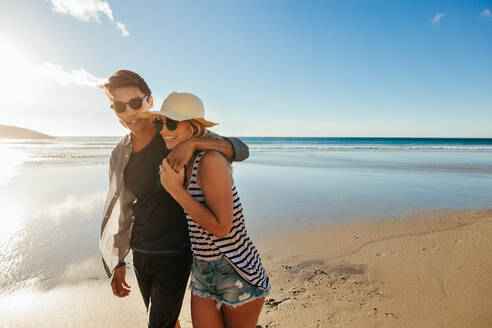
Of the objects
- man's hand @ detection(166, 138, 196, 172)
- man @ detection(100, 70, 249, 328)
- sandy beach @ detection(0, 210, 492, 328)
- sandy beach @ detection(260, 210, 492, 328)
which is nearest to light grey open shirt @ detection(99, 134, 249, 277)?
man @ detection(100, 70, 249, 328)

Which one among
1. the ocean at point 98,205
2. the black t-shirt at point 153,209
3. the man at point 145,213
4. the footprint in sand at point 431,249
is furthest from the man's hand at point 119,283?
the footprint in sand at point 431,249

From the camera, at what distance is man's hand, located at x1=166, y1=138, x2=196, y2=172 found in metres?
1.57

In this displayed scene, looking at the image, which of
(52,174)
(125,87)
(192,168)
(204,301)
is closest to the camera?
(192,168)

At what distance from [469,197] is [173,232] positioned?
10.1 metres

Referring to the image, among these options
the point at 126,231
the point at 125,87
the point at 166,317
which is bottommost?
the point at 166,317

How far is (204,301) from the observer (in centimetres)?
175

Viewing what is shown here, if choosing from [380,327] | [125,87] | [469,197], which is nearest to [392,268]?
[380,327]

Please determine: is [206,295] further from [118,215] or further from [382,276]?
[382,276]

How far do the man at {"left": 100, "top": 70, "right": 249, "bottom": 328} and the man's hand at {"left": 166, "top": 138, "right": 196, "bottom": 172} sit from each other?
31cm

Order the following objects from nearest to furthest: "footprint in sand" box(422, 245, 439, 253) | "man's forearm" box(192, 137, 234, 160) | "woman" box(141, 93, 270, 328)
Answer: "woman" box(141, 93, 270, 328), "man's forearm" box(192, 137, 234, 160), "footprint in sand" box(422, 245, 439, 253)

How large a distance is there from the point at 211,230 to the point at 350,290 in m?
2.96

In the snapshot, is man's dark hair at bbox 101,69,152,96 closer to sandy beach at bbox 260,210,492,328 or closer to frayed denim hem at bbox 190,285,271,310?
frayed denim hem at bbox 190,285,271,310

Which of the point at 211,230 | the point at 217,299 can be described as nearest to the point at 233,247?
the point at 211,230

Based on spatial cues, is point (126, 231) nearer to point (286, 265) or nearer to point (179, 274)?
point (179, 274)
